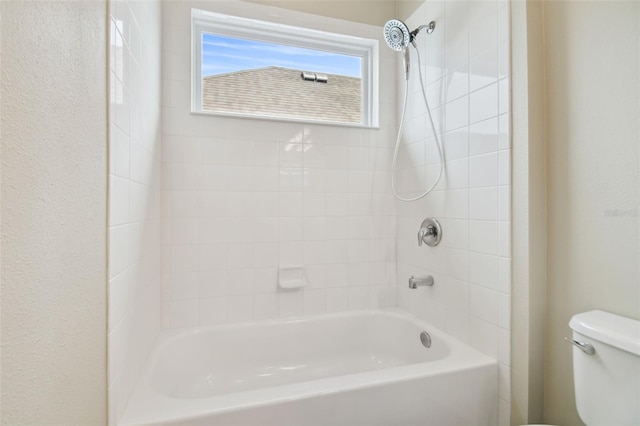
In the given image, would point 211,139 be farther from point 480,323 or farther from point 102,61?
point 480,323

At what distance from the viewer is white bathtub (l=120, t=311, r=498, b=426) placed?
1.05m

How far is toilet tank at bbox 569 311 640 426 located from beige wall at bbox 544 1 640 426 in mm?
119

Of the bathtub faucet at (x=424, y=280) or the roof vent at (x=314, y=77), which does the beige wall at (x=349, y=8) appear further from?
the bathtub faucet at (x=424, y=280)

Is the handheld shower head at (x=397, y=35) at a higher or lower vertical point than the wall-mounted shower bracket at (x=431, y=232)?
higher

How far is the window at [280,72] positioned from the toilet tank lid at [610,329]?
5.14 ft

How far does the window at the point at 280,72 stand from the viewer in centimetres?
189

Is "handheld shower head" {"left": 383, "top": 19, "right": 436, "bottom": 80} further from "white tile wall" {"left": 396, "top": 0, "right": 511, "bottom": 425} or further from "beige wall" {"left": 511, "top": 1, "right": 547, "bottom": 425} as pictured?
"beige wall" {"left": 511, "top": 1, "right": 547, "bottom": 425}

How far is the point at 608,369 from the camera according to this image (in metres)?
0.92

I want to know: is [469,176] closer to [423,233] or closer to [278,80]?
[423,233]

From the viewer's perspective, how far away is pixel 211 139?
1.78 m

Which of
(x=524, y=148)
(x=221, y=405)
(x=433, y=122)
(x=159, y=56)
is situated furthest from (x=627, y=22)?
(x=159, y=56)

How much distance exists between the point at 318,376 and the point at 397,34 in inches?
77.1

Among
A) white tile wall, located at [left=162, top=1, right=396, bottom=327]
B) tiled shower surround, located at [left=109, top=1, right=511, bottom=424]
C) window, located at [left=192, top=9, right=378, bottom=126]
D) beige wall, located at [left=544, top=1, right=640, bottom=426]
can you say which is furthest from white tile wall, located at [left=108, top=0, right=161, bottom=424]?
beige wall, located at [left=544, top=1, right=640, bottom=426]

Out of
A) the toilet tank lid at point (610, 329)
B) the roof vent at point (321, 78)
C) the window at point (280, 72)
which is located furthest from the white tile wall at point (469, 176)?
the roof vent at point (321, 78)
